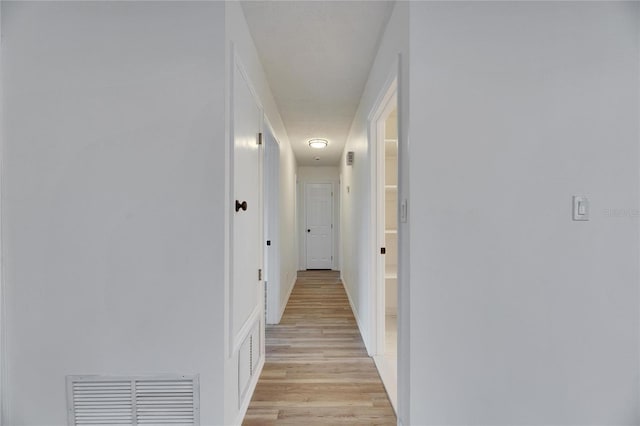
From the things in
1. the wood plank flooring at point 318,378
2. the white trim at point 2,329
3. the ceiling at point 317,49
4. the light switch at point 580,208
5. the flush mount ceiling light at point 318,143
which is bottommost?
the wood plank flooring at point 318,378

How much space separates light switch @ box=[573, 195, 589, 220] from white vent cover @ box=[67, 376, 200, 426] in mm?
1966

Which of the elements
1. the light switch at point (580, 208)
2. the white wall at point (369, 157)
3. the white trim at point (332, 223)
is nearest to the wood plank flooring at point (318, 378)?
the white wall at point (369, 157)

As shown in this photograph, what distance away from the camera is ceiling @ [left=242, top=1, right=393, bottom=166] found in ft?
5.93

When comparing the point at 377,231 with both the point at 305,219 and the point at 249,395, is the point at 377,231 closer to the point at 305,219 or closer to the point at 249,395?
the point at 249,395

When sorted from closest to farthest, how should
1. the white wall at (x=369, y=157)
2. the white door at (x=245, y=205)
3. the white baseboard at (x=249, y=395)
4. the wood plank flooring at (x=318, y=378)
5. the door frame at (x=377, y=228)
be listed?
the white wall at (x=369, y=157) < the white door at (x=245, y=205) < the white baseboard at (x=249, y=395) < the wood plank flooring at (x=318, y=378) < the door frame at (x=377, y=228)

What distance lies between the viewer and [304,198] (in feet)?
23.7

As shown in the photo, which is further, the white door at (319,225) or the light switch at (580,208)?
the white door at (319,225)

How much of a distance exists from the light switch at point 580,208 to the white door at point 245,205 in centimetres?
166

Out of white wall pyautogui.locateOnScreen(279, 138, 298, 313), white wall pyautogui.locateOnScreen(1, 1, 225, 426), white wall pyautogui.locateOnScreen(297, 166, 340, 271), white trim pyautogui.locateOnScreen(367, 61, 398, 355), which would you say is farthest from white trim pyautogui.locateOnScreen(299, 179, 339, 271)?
white wall pyautogui.locateOnScreen(1, 1, 225, 426)

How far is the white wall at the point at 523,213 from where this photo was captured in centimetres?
145

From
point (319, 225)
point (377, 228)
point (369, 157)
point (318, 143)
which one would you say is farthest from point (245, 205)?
point (319, 225)

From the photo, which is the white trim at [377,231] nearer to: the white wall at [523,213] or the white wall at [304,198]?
the white wall at [523,213]

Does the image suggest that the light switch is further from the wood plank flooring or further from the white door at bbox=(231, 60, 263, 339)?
the white door at bbox=(231, 60, 263, 339)

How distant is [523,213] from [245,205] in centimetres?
143
